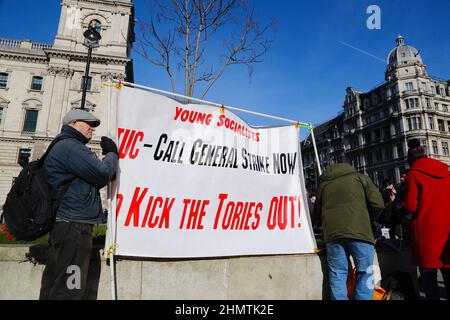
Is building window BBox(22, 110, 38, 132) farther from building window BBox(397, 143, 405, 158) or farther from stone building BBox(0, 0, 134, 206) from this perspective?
building window BBox(397, 143, 405, 158)

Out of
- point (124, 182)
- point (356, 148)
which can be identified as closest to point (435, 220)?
point (124, 182)

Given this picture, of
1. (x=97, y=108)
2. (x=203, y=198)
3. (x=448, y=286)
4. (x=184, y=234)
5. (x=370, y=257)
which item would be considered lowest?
(x=448, y=286)

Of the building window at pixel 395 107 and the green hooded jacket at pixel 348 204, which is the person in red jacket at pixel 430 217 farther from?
the building window at pixel 395 107

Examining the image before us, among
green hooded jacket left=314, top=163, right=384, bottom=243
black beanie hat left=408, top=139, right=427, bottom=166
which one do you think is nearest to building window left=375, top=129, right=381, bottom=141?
black beanie hat left=408, top=139, right=427, bottom=166

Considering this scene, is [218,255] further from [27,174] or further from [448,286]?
[448,286]

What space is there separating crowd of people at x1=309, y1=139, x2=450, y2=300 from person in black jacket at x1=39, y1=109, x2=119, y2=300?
7.70 feet

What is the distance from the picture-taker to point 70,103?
32.0 meters

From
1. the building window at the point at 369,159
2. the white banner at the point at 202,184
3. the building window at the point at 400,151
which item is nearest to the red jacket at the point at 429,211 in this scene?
the white banner at the point at 202,184

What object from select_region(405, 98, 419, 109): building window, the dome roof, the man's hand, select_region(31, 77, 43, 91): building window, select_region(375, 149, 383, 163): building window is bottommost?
the man's hand

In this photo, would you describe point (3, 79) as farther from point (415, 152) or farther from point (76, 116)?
point (415, 152)

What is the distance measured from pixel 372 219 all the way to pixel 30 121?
38.9 meters

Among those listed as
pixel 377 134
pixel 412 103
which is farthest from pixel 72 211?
pixel 377 134

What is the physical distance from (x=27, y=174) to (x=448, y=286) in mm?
3949

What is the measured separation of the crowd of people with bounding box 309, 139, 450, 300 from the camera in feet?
8.96
